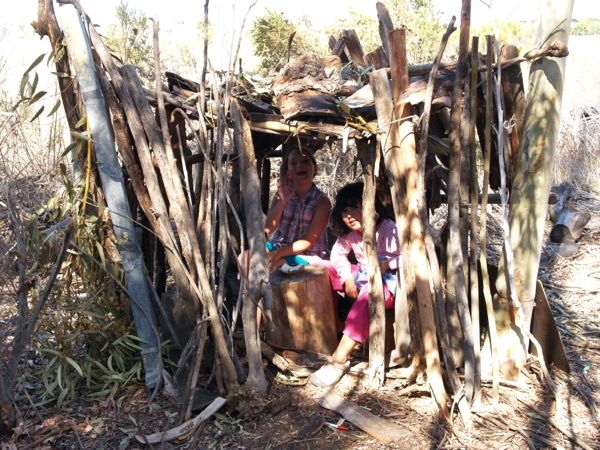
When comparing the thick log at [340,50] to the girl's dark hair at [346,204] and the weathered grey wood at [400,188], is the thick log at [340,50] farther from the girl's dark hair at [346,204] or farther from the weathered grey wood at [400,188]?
the weathered grey wood at [400,188]

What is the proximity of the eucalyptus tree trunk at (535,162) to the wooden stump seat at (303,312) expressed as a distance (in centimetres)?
122

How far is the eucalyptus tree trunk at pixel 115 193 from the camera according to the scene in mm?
3623

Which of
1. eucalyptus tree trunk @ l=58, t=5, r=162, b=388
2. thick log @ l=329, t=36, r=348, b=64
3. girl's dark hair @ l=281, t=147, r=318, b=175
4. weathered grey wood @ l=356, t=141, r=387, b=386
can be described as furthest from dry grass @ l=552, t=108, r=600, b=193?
eucalyptus tree trunk @ l=58, t=5, r=162, b=388

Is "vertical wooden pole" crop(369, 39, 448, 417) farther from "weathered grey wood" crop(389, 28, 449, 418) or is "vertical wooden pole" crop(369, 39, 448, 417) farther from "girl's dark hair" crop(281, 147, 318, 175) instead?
"girl's dark hair" crop(281, 147, 318, 175)

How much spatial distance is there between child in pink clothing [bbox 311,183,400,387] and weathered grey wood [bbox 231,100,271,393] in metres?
0.54

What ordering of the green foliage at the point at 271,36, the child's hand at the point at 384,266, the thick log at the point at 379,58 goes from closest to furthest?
the child's hand at the point at 384,266, the thick log at the point at 379,58, the green foliage at the point at 271,36

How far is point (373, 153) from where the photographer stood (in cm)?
401

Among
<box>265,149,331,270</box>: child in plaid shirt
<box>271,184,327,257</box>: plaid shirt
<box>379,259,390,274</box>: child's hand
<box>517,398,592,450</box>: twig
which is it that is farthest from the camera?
<box>271,184,327,257</box>: plaid shirt

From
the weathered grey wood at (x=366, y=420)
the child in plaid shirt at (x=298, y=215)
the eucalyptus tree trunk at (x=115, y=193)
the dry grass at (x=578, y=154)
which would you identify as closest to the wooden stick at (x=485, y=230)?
the weathered grey wood at (x=366, y=420)

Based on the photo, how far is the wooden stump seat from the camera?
4.34 meters

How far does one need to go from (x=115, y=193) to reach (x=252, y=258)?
0.95m

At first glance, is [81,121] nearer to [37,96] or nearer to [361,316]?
[37,96]

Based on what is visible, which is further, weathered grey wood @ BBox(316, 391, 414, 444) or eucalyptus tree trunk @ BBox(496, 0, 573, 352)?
eucalyptus tree trunk @ BBox(496, 0, 573, 352)

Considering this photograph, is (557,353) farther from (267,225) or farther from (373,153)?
(267,225)
